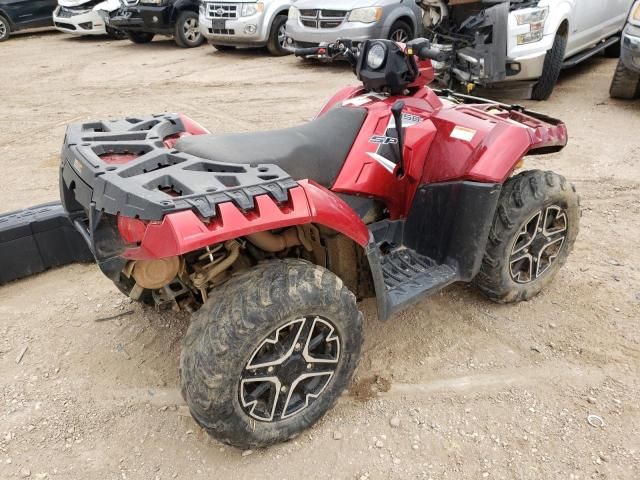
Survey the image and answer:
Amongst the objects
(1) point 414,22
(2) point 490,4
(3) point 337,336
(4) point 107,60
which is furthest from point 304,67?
(3) point 337,336

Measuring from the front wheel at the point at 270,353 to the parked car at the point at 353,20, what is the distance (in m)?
7.04

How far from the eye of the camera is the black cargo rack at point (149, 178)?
6.38 feet

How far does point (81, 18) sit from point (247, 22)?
5192 mm

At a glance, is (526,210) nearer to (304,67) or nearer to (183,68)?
(304,67)

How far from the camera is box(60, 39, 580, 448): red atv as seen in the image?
6.88 feet

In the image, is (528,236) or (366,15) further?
(366,15)

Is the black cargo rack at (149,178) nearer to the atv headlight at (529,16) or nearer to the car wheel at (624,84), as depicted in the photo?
the atv headlight at (529,16)

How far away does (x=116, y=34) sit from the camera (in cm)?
1354

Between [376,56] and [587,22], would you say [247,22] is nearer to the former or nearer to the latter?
[587,22]

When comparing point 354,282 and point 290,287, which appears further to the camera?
point 354,282

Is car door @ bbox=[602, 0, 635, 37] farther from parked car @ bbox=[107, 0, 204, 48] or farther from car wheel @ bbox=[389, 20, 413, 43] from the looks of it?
parked car @ bbox=[107, 0, 204, 48]

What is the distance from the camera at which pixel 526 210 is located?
315cm

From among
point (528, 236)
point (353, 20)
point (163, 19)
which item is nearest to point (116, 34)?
point (163, 19)

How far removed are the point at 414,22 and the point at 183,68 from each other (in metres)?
4.12
